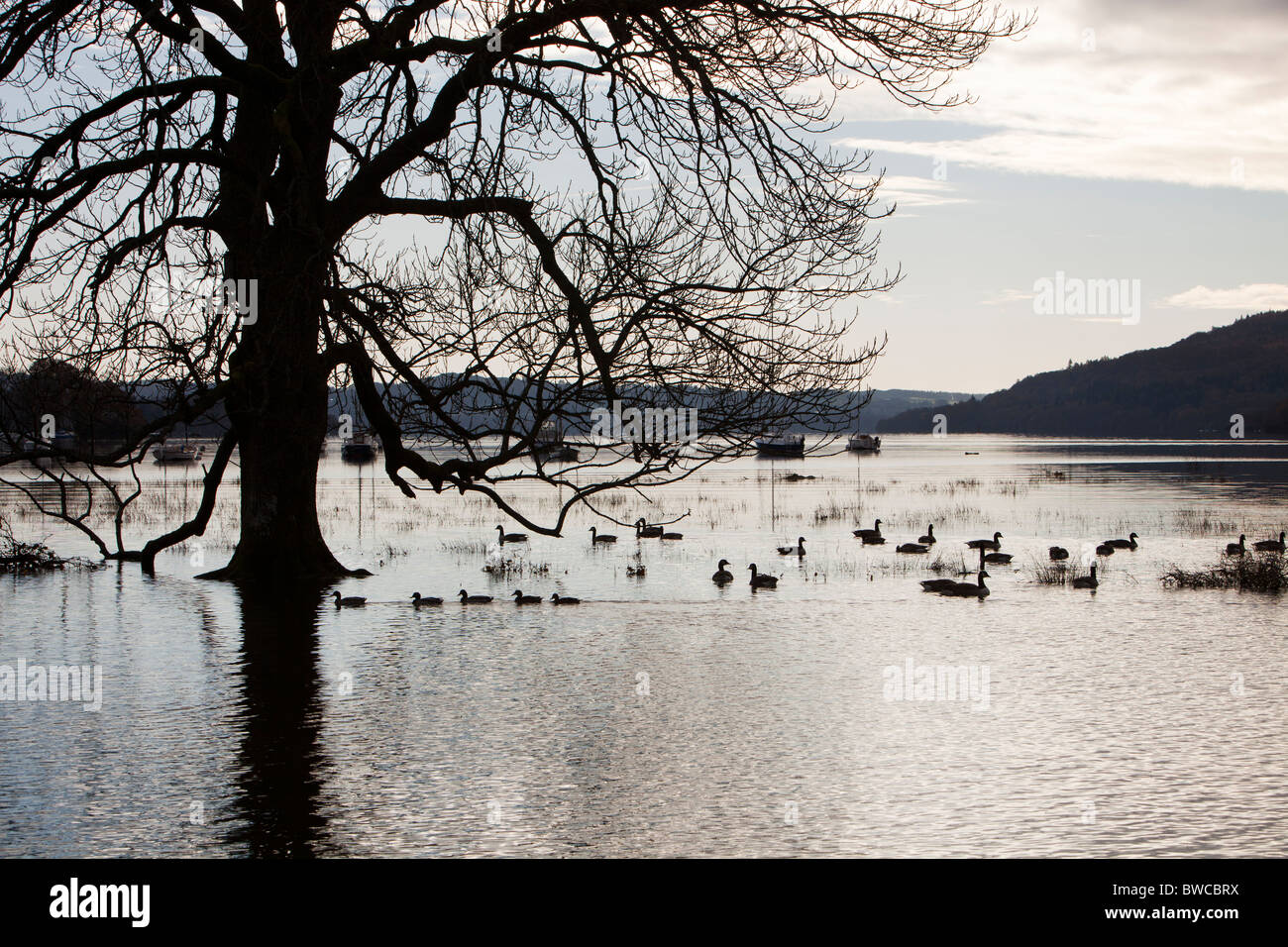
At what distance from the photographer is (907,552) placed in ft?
103

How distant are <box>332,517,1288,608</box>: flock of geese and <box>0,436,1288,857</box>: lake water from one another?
14.4 inches

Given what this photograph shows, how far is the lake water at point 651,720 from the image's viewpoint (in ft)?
30.2

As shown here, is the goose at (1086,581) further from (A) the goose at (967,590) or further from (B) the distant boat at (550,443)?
(B) the distant boat at (550,443)

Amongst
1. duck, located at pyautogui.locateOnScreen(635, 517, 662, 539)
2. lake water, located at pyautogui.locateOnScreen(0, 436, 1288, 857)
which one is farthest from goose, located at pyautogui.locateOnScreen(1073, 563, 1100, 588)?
duck, located at pyautogui.locateOnScreen(635, 517, 662, 539)

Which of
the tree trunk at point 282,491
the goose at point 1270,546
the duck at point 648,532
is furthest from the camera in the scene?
the duck at point 648,532

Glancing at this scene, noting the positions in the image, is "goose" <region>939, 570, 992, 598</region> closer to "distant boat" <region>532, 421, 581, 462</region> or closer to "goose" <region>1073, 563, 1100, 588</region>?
"goose" <region>1073, 563, 1100, 588</region>

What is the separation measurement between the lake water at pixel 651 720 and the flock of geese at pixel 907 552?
1.20 ft

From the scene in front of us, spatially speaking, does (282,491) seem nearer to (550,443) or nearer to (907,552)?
(550,443)

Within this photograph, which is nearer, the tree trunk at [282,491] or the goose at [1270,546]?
the tree trunk at [282,491]

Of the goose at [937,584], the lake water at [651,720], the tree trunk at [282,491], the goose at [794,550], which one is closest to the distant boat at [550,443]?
the lake water at [651,720]

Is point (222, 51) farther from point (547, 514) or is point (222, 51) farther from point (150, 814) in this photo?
point (547, 514)

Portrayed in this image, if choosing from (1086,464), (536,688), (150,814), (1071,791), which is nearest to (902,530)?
(536,688)

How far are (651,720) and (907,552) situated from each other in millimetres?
19666

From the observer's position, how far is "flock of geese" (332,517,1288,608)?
22.3m
